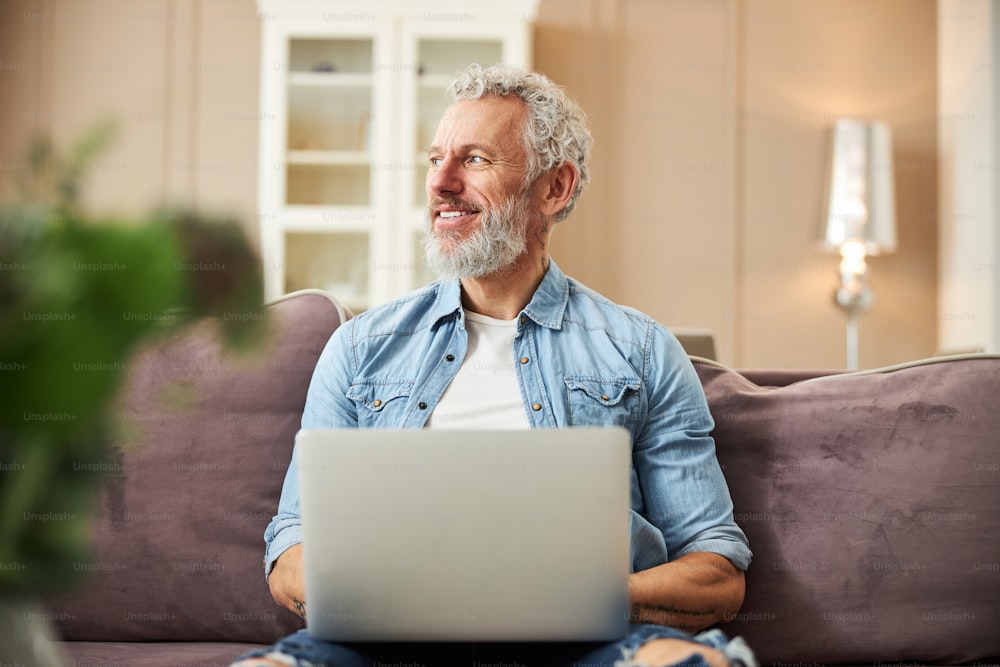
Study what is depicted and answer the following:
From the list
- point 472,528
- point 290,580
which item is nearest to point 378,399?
point 290,580

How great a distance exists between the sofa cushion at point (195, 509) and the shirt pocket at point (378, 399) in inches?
3.4

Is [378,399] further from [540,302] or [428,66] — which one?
[428,66]

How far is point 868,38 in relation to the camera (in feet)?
14.3

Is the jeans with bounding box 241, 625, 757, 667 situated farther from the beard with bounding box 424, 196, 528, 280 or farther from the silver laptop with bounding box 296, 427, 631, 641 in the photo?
the beard with bounding box 424, 196, 528, 280

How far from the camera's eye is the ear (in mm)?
1789

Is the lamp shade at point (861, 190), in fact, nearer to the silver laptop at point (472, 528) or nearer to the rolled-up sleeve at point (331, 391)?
the rolled-up sleeve at point (331, 391)

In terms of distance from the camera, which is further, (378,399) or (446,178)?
(446,178)

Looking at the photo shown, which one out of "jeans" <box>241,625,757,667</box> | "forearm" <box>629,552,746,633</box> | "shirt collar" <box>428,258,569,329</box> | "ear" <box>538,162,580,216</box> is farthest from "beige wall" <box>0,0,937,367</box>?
"jeans" <box>241,625,757,667</box>

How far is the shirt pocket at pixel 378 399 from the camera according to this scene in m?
1.46

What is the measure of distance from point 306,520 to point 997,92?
12.1 ft

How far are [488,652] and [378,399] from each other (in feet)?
1.54

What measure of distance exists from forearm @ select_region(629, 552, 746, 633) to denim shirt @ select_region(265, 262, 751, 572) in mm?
31

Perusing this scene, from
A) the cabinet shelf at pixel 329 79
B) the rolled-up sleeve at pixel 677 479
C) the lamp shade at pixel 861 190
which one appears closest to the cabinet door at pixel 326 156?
the cabinet shelf at pixel 329 79

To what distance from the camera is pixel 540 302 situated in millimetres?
1562
